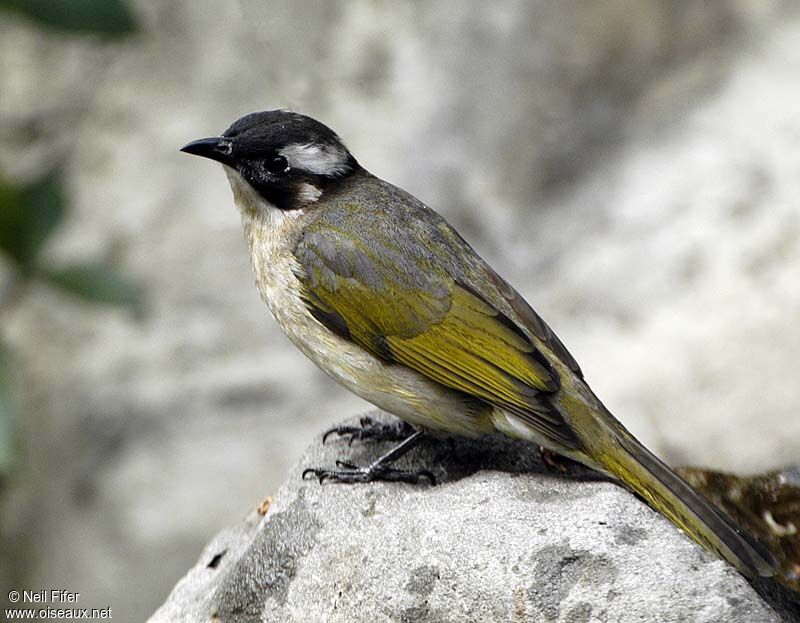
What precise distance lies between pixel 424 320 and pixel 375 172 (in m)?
4.10

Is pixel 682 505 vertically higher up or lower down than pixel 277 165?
lower down

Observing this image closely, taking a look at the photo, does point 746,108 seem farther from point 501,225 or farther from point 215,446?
point 215,446

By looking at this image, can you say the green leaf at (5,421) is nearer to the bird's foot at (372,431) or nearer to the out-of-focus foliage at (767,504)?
the bird's foot at (372,431)

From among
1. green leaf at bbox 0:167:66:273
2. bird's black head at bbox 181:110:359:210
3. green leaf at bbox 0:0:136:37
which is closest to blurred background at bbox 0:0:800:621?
green leaf at bbox 0:167:66:273

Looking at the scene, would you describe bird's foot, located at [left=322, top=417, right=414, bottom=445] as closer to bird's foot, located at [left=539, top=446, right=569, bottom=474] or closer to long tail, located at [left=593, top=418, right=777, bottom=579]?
bird's foot, located at [left=539, top=446, right=569, bottom=474]

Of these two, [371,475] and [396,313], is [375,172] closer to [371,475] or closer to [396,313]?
[396,313]

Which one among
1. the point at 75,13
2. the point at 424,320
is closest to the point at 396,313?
the point at 424,320

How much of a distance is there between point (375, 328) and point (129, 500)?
4.00 metres

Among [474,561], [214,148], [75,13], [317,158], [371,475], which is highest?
[75,13]

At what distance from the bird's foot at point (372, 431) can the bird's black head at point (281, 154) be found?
87 cm

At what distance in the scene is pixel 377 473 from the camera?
167 inches

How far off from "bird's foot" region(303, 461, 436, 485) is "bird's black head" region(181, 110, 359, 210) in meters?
1.06

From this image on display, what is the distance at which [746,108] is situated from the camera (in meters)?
8.59

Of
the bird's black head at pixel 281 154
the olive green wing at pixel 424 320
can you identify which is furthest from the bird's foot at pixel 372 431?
the bird's black head at pixel 281 154
